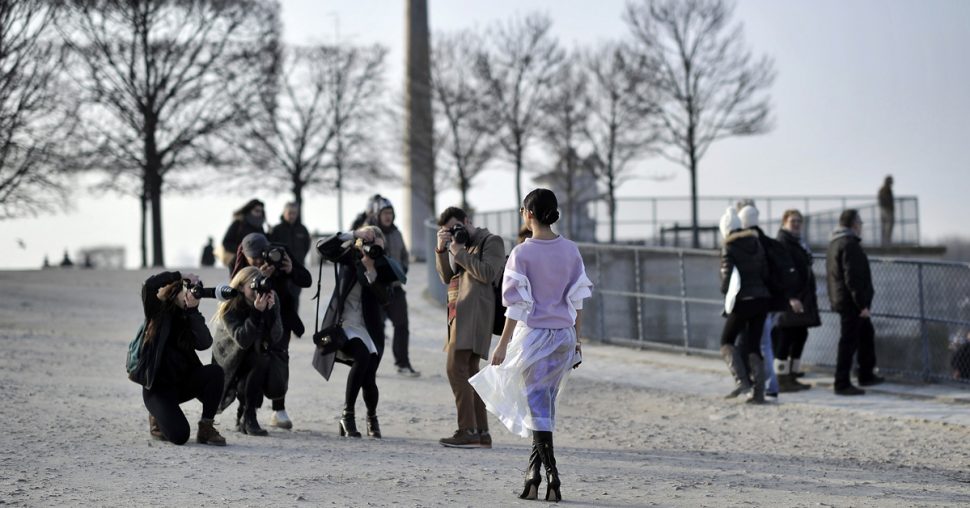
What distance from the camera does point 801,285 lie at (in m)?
13.1

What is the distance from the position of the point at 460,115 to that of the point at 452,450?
35.6 meters

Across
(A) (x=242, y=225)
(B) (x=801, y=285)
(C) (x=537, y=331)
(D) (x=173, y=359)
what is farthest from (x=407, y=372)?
(C) (x=537, y=331)

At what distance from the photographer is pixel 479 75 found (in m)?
45.5

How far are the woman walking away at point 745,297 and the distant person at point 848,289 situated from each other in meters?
0.88

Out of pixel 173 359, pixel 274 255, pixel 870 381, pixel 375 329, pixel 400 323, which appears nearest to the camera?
pixel 173 359

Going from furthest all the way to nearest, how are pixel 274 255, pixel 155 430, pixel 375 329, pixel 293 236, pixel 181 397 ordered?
pixel 293 236 → pixel 375 329 → pixel 274 255 → pixel 155 430 → pixel 181 397

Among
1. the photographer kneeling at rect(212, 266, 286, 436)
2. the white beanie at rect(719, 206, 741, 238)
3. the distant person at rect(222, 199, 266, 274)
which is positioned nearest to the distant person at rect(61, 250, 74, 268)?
the distant person at rect(222, 199, 266, 274)

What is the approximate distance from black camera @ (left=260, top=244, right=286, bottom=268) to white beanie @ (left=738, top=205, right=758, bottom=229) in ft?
14.9

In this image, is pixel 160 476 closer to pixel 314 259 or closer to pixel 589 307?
pixel 589 307

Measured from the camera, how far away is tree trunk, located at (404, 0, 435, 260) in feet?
149

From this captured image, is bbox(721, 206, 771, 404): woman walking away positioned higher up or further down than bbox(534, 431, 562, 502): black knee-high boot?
higher up

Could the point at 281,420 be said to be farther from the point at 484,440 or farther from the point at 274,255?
the point at 484,440

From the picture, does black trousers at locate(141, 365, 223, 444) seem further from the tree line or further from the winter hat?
the tree line

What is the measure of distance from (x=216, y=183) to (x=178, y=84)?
4277 mm
